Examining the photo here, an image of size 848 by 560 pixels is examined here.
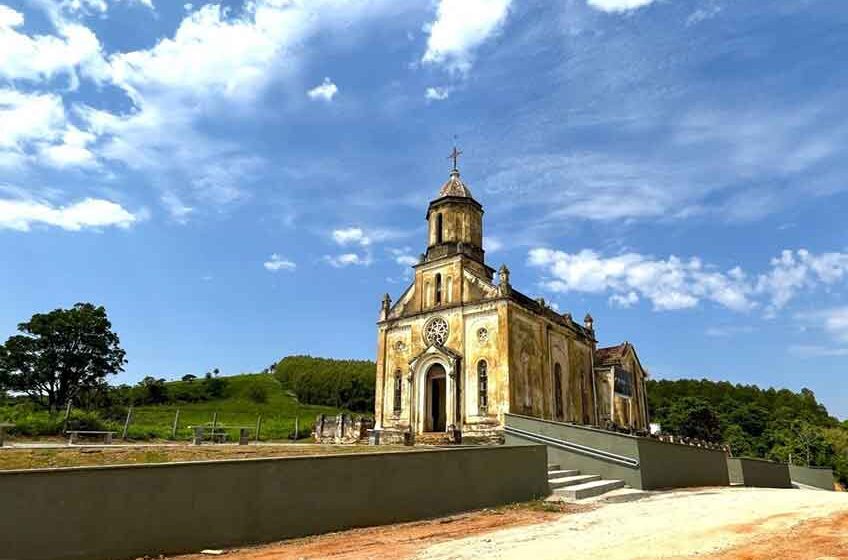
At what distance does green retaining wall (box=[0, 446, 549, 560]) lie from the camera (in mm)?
7000

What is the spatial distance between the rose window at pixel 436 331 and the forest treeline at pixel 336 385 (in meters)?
49.4

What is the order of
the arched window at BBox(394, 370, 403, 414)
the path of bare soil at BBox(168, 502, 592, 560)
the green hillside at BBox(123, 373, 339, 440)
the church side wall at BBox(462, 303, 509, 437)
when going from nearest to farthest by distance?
the path of bare soil at BBox(168, 502, 592, 560), the church side wall at BBox(462, 303, 509, 437), the arched window at BBox(394, 370, 403, 414), the green hillside at BBox(123, 373, 339, 440)

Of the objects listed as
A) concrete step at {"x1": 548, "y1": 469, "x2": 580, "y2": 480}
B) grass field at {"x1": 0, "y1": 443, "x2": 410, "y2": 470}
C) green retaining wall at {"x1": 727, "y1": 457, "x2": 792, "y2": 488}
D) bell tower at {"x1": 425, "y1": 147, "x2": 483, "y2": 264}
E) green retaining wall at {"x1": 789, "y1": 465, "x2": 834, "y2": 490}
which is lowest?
green retaining wall at {"x1": 789, "y1": 465, "x2": 834, "y2": 490}

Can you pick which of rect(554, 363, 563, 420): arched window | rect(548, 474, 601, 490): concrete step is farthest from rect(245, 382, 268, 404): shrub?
rect(548, 474, 601, 490): concrete step

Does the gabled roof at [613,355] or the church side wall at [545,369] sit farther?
the gabled roof at [613,355]

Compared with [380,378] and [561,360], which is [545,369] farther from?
[380,378]

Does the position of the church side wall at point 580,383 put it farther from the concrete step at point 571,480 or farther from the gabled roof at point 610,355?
the concrete step at point 571,480

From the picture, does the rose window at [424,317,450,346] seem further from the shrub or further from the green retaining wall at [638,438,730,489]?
the shrub

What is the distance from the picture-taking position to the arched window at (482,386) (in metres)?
25.3

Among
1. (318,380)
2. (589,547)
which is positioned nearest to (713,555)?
(589,547)

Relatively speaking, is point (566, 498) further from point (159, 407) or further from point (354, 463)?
point (159, 407)

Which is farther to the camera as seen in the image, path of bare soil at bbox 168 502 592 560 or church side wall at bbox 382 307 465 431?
church side wall at bbox 382 307 465 431

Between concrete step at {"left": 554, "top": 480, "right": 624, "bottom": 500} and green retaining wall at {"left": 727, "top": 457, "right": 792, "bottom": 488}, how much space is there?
9.26 metres

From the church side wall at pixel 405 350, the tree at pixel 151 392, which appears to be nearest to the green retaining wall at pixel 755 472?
the church side wall at pixel 405 350
